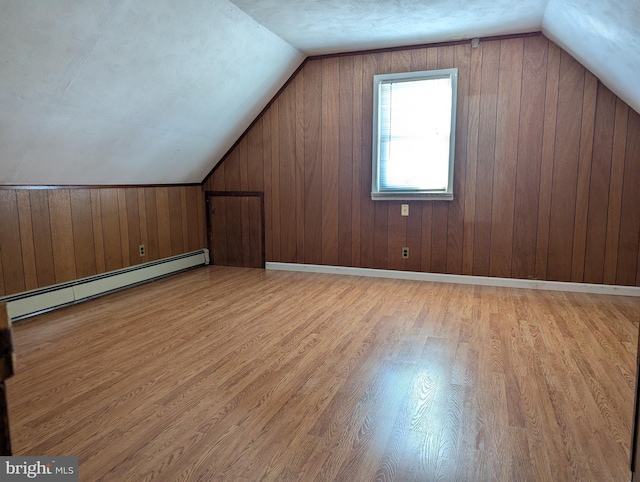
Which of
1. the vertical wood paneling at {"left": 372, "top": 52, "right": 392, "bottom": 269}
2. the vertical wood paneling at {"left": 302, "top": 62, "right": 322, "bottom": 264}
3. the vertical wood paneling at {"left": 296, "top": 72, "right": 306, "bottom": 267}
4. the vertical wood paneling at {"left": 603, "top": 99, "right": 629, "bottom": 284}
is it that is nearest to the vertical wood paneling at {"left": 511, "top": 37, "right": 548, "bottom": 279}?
the vertical wood paneling at {"left": 603, "top": 99, "right": 629, "bottom": 284}

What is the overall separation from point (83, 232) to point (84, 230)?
0.07ft

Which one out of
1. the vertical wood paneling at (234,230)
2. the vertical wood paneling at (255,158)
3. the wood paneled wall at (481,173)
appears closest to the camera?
the wood paneled wall at (481,173)

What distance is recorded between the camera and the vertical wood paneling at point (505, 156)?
13.9 feet

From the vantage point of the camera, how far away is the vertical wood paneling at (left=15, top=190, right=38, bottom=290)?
138 inches

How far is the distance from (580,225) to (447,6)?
2.36m

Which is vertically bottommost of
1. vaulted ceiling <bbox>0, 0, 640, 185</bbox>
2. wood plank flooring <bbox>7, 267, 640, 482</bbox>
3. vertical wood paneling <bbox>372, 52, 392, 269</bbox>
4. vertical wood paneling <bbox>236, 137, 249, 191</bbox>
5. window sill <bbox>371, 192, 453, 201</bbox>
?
wood plank flooring <bbox>7, 267, 640, 482</bbox>

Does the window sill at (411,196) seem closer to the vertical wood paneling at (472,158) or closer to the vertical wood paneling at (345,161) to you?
the vertical wood paneling at (472,158)

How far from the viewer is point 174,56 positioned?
3473 millimetres

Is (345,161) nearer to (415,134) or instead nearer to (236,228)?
(415,134)

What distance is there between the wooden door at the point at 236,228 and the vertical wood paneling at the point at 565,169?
3.19m

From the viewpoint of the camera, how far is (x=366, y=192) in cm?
488

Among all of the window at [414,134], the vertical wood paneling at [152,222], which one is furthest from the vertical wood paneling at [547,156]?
the vertical wood paneling at [152,222]

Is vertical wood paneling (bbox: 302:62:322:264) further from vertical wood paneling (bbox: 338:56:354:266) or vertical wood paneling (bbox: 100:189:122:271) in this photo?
vertical wood paneling (bbox: 100:189:122:271)

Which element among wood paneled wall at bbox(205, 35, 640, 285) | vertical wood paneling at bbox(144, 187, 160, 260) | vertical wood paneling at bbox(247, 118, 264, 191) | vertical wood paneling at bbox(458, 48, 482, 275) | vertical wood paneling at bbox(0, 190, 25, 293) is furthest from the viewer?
vertical wood paneling at bbox(247, 118, 264, 191)
